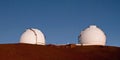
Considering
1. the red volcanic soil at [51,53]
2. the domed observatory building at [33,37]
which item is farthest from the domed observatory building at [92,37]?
the red volcanic soil at [51,53]

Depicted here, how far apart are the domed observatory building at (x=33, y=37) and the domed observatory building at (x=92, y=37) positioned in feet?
13.5

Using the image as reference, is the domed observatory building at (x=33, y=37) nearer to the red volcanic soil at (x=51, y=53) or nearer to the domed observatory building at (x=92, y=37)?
the domed observatory building at (x=92, y=37)

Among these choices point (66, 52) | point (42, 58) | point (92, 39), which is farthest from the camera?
point (92, 39)

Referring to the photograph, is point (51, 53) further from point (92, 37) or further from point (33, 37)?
point (92, 37)

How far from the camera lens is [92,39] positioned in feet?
104

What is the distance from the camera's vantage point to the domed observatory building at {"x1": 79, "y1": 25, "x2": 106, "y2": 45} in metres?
31.6

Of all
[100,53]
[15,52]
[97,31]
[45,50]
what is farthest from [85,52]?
[97,31]

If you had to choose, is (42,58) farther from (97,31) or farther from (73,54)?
(97,31)

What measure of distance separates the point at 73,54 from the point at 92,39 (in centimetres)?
812

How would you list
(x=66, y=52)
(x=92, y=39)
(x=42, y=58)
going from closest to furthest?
(x=42, y=58), (x=66, y=52), (x=92, y=39)

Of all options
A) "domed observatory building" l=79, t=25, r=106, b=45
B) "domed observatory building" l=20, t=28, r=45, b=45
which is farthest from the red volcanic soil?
"domed observatory building" l=20, t=28, r=45, b=45

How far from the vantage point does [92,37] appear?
3169cm

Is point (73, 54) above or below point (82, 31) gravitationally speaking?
below

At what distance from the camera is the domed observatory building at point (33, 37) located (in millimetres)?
32062
